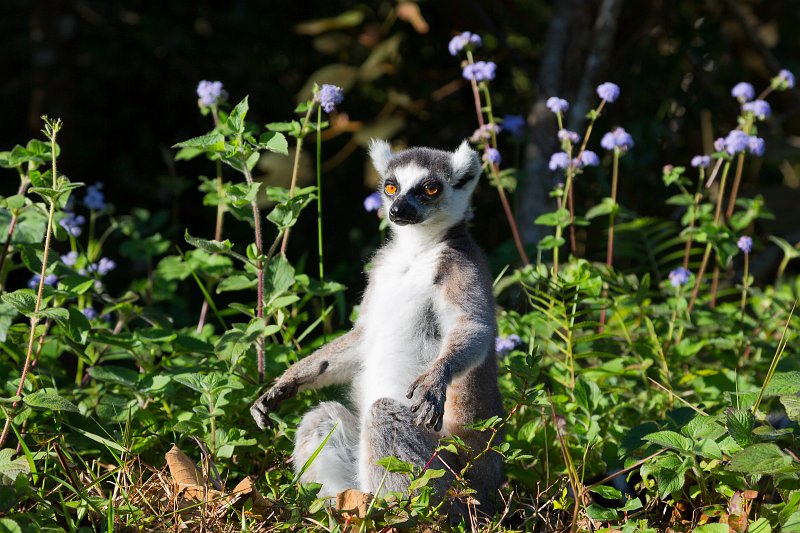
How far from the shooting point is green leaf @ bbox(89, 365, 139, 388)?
11.0 ft

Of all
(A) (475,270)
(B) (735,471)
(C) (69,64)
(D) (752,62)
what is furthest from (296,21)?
(B) (735,471)

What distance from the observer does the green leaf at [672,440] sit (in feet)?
9.30

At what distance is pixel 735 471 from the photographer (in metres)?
2.84

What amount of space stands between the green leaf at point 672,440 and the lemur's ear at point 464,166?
1326 millimetres

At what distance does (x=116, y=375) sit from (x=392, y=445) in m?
1.10

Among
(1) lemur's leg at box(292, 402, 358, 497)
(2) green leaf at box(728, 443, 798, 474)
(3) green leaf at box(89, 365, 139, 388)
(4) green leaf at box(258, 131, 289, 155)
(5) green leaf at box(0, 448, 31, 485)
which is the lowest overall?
(1) lemur's leg at box(292, 402, 358, 497)

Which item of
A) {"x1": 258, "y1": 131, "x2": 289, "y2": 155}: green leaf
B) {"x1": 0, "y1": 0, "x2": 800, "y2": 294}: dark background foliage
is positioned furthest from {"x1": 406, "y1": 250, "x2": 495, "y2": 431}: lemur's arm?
{"x1": 0, "y1": 0, "x2": 800, "y2": 294}: dark background foliage

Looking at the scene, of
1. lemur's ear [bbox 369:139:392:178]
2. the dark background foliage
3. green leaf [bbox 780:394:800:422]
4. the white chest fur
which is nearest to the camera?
green leaf [bbox 780:394:800:422]

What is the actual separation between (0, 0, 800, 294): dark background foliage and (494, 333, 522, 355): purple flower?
5.29 ft

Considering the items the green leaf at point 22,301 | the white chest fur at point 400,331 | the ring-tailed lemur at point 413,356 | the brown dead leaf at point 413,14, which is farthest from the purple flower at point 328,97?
the brown dead leaf at point 413,14

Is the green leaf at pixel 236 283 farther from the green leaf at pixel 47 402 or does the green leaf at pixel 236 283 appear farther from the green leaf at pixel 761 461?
the green leaf at pixel 761 461

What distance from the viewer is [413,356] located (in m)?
3.36

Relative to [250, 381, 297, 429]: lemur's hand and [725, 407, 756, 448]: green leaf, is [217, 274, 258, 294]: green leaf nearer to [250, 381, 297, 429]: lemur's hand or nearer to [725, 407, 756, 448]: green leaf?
[250, 381, 297, 429]: lemur's hand

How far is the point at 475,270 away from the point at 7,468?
1.69 meters
